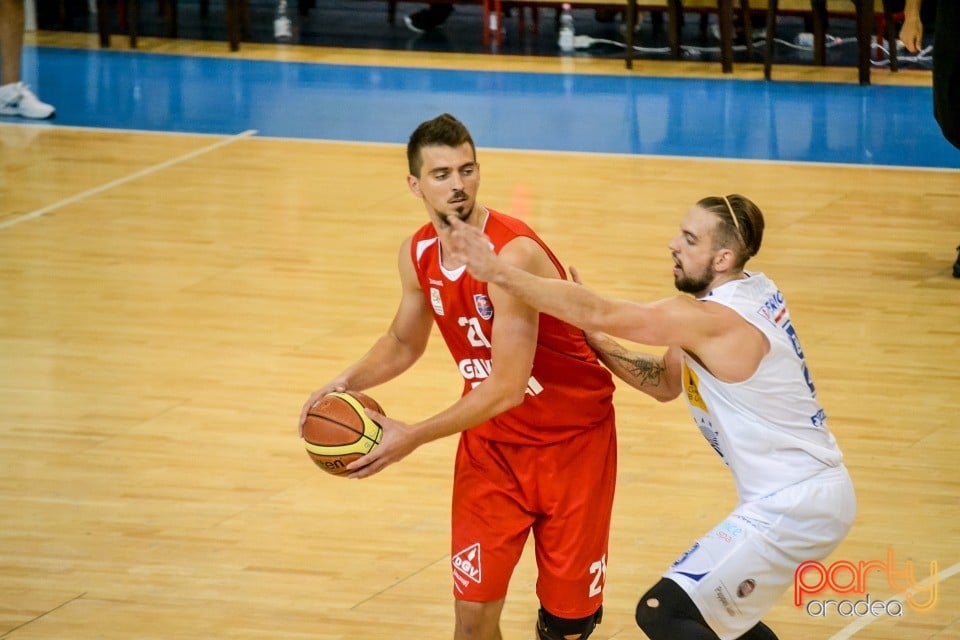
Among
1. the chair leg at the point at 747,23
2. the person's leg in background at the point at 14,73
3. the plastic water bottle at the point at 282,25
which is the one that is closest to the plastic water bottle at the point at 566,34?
the chair leg at the point at 747,23

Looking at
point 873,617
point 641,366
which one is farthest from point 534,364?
point 873,617

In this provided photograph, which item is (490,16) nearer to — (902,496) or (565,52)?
(565,52)

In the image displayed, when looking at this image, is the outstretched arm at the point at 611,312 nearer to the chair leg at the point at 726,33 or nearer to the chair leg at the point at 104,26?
the chair leg at the point at 726,33

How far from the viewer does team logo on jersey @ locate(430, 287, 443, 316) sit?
4273 millimetres

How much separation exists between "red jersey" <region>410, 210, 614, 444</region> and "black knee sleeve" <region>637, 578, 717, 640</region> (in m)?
0.60

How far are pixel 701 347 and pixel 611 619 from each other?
1419mm

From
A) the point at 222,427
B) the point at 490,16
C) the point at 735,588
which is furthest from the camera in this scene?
the point at 490,16

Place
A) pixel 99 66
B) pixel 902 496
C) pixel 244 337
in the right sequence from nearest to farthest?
pixel 902 496 → pixel 244 337 → pixel 99 66

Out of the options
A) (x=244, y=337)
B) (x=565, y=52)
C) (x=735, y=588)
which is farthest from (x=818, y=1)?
(x=735, y=588)

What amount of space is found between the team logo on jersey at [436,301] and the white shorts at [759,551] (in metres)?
0.96

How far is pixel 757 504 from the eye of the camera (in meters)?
3.95

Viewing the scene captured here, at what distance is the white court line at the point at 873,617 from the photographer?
488 cm

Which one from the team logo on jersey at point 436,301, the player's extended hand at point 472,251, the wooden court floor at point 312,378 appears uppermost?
the player's extended hand at point 472,251

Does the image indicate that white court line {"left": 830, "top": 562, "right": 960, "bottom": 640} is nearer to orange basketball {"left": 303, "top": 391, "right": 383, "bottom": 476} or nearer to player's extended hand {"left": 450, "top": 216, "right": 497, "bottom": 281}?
orange basketball {"left": 303, "top": 391, "right": 383, "bottom": 476}
